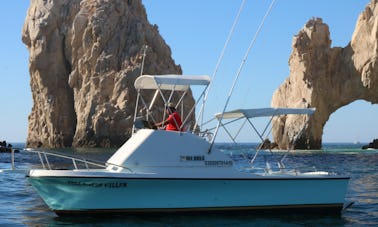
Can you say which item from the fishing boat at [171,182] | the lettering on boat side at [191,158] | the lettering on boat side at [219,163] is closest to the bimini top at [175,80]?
the fishing boat at [171,182]

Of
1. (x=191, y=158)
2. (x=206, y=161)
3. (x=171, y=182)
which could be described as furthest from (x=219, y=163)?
(x=171, y=182)

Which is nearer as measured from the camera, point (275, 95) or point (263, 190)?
point (263, 190)

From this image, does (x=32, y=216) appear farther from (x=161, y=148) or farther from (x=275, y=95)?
(x=275, y=95)

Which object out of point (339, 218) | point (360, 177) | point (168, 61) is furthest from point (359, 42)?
point (339, 218)

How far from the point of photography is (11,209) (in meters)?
13.3

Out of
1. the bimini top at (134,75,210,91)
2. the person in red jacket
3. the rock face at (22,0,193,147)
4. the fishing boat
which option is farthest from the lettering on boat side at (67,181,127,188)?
the rock face at (22,0,193,147)

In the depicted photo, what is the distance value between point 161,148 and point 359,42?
54546 millimetres

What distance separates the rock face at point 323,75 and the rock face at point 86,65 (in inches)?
562

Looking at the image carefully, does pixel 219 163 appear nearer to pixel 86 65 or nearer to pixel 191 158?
pixel 191 158

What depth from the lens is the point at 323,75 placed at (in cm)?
6381

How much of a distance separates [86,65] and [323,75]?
33.3 meters

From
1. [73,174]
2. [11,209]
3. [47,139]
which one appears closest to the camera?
[73,174]

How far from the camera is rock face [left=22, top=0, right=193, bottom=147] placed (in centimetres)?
6925

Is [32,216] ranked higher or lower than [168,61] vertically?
lower
